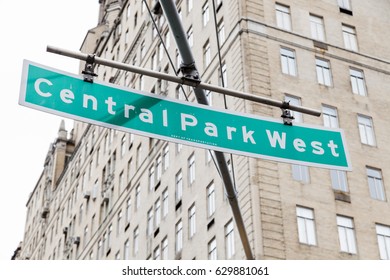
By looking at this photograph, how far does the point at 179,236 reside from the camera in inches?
1460

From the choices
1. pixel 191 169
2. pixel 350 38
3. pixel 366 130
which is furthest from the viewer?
pixel 350 38

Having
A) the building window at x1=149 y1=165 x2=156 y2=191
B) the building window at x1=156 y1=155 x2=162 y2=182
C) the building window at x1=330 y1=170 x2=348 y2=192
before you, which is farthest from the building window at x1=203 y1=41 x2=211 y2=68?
the building window at x1=330 y1=170 x2=348 y2=192

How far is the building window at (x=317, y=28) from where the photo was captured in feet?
125

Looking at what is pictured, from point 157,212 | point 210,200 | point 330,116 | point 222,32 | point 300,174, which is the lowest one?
point 210,200

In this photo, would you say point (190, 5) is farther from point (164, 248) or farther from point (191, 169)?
point (164, 248)

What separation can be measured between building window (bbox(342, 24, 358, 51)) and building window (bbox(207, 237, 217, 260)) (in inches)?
518

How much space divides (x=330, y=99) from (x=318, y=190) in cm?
573

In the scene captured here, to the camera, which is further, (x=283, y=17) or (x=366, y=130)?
(x=283, y=17)

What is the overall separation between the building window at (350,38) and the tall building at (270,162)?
0.38 feet

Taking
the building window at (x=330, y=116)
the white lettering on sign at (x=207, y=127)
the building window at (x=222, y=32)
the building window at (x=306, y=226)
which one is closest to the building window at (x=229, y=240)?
the building window at (x=306, y=226)

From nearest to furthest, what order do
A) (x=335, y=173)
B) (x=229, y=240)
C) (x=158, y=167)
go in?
1. (x=229, y=240)
2. (x=335, y=173)
3. (x=158, y=167)

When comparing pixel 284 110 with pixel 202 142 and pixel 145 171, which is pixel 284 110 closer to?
pixel 202 142

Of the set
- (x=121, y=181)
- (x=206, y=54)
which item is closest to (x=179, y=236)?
(x=206, y=54)

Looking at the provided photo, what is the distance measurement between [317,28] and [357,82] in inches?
140
